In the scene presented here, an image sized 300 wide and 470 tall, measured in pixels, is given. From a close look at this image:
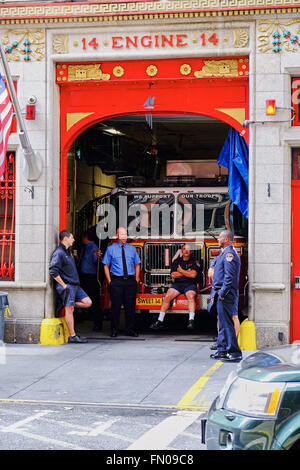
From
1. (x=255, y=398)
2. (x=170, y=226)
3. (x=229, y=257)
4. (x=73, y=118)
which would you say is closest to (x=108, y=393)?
(x=229, y=257)

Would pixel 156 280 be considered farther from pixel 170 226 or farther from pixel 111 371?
pixel 111 371

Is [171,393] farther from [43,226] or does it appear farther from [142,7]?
[142,7]

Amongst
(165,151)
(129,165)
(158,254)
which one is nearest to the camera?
(158,254)

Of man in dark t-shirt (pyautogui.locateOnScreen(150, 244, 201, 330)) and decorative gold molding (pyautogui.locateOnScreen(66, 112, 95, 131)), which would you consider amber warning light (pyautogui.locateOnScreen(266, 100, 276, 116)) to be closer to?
decorative gold molding (pyautogui.locateOnScreen(66, 112, 95, 131))

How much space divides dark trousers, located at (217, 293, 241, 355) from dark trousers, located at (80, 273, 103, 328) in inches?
167

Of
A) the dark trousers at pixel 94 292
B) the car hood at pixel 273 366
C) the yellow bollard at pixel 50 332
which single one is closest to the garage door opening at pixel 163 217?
the dark trousers at pixel 94 292

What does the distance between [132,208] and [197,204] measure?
1.36m

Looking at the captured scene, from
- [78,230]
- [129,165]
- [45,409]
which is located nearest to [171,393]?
[45,409]

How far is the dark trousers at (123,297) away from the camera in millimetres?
14680

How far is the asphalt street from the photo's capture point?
7.64 metres

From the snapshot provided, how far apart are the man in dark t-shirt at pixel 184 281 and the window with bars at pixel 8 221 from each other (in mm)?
3022

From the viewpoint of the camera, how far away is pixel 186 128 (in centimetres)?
2050

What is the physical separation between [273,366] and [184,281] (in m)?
9.48

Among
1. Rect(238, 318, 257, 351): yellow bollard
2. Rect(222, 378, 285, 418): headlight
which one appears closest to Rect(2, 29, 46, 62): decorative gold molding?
Rect(238, 318, 257, 351): yellow bollard
